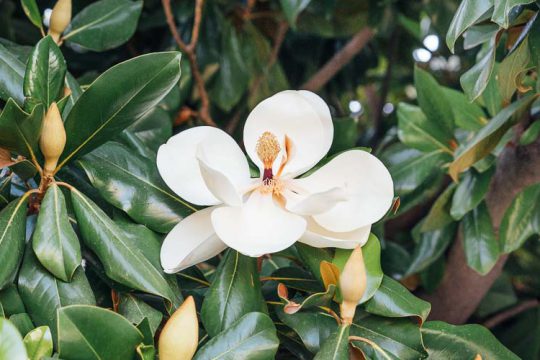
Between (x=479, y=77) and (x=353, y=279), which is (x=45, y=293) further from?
(x=479, y=77)

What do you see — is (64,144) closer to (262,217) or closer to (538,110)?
(262,217)

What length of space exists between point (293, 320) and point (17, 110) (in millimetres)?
280

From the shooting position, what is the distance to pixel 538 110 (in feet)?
3.16

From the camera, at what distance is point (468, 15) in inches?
26.6

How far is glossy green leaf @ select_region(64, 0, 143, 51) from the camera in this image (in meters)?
0.90

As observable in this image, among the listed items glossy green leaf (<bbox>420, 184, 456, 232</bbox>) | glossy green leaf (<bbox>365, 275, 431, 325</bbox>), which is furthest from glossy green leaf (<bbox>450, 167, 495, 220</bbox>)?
glossy green leaf (<bbox>365, 275, 431, 325</bbox>)

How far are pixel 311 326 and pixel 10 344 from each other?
9.8 inches

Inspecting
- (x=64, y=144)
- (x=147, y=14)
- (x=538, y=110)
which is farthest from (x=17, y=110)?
(x=147, y=14)

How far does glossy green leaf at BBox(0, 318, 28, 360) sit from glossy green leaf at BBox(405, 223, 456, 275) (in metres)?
0.64

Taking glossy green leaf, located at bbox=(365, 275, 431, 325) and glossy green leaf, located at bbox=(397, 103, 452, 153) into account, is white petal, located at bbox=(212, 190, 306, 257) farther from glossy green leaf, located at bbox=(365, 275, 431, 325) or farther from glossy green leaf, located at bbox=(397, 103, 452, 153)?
glossy green leaf, located at bbox=(397, 103, 452, 153)

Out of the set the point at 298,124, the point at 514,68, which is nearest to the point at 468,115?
the point at 514,68

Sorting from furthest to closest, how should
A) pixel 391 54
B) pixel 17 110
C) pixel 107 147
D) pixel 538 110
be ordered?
pixel 391 54 → pixel 538 110 → pixel 107 147 → pixel 17 110

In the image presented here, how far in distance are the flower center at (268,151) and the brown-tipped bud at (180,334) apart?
15 centimetres

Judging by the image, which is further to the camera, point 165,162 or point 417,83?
point 417,83
